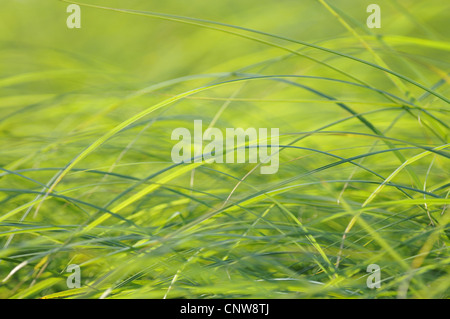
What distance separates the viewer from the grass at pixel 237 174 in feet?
2.06

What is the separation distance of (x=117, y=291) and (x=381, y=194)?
1.59 ft

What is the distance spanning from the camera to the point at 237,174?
933mm

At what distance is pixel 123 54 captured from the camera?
7.39 ft

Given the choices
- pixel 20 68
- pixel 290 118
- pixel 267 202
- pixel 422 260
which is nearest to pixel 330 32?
pixel 290 118

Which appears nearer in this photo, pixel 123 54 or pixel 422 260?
pixel 422 260

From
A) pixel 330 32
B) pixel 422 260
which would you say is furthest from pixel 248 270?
pixel 330 32

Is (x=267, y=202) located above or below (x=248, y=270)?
above

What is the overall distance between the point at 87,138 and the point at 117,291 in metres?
0.44

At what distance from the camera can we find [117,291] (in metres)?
0.67

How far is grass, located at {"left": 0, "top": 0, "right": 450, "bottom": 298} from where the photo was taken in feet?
2.06
